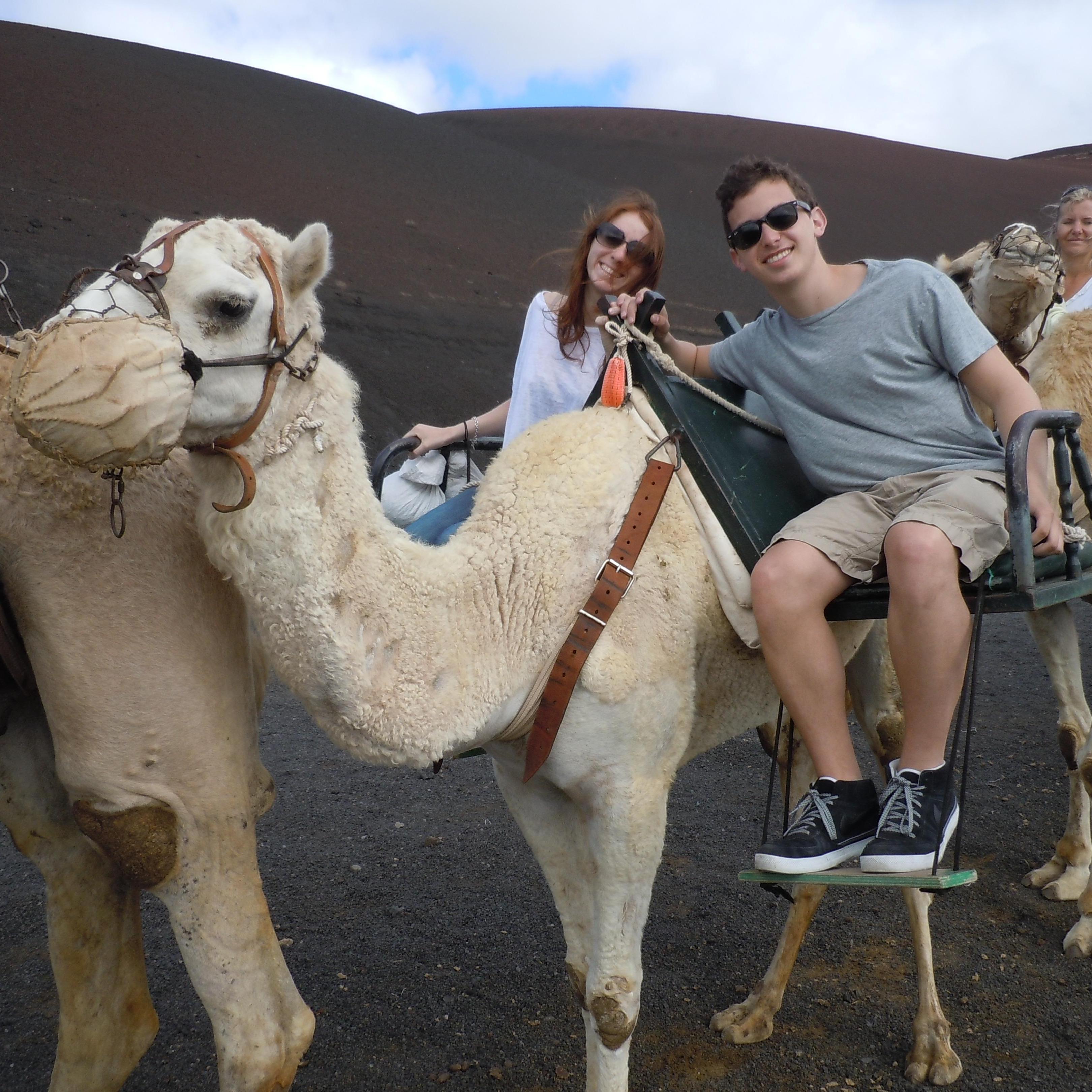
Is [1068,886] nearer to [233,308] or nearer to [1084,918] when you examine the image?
[1084,918]

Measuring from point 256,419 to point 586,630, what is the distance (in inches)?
34.5

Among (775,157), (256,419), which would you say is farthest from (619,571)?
(775,157)

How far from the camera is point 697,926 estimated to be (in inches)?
150

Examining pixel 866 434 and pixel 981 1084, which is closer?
pixel 866 434

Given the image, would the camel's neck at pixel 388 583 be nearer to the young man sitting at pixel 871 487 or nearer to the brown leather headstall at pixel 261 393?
the brown leather headstall at pixel 261 393

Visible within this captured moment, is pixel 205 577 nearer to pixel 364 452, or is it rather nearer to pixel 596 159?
pixel 364 452

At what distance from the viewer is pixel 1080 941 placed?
137 inches

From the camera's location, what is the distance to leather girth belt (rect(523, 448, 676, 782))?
222cm

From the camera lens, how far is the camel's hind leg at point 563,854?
99.7 inches

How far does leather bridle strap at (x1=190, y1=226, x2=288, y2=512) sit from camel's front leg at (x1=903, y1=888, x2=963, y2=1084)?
7.42 feet

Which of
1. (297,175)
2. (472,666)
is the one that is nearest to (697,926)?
(472,666)

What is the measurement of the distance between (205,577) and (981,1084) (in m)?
2.62

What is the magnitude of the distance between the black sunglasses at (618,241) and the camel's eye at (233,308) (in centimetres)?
149

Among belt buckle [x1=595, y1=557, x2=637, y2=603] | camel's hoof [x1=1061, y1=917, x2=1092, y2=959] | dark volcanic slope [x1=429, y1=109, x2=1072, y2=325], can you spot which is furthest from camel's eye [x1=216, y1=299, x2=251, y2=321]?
dark volcanic slope [x1=429, y1=109, x2=1072, y2=325]
